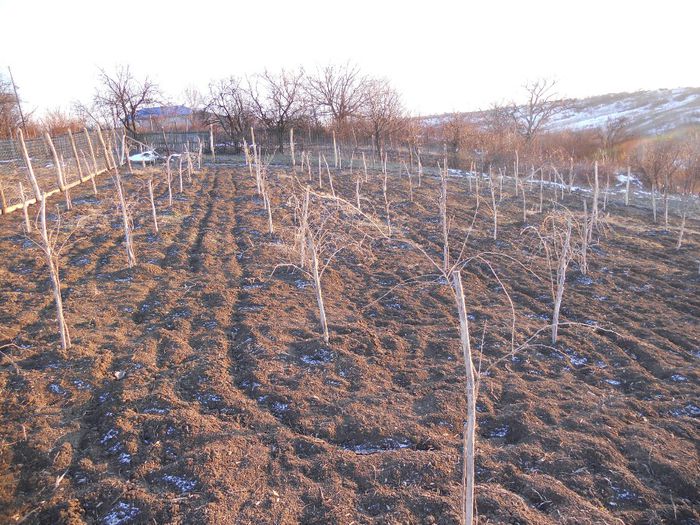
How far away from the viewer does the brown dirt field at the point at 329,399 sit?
3129 mm

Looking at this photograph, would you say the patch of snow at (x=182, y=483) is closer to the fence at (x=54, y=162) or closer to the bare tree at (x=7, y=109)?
the fence at (x=54, y=162)

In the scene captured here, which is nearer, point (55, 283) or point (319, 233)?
point (55, 283)

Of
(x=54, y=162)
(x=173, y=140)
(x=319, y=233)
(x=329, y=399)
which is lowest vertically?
(x=329, y=399)

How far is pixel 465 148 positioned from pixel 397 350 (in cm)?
1961

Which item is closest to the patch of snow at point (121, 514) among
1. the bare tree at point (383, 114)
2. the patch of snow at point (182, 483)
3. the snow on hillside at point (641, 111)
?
the patch of snow at point (182, 483)

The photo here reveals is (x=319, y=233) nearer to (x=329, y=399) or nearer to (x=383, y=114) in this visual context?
(x=329, y=399)

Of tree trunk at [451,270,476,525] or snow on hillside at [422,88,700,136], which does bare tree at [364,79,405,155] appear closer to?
snow on hillside at [422,88,700,136]

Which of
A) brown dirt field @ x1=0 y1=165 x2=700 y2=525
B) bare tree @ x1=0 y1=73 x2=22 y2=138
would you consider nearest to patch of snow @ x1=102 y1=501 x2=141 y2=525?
brown dirt field @ x1=0 y1=165 x2=700 y2=525

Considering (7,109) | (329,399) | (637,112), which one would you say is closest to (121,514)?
(329,399)

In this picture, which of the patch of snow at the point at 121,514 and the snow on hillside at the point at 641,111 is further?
the snow on hillside at the point at 641,111

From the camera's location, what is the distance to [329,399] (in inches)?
169

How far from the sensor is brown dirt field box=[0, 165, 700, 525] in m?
3.13

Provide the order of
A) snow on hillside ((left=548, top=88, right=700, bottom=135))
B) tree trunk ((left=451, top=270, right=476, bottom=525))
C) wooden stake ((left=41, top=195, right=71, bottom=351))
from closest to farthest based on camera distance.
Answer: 1. tree trunk ((left=451, top=270, right=476, bottom=525))
2. wooden stake ((left=41, top=195, right=71, bottom=351))
3. snow on hillside ((left=548, top=88, right=700, bottom=135))

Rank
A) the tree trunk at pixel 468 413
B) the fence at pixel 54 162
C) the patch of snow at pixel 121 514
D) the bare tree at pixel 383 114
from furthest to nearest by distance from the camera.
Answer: the bare tree at pixel 383 114 < the fence at pixel 54 162 < the patch of snow at pixel 121 514 < the tree trunk at pixel 468 413
